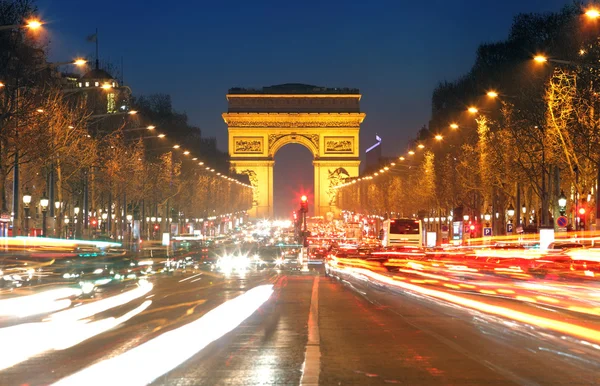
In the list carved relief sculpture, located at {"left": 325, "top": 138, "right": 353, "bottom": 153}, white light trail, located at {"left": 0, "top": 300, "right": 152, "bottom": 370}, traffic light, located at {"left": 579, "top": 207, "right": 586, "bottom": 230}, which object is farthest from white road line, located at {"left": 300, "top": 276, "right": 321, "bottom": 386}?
carved relief sculpture, located at {"left": 325, "top": 138, "right": 353, "bottom": 153}

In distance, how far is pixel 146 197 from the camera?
269 ft

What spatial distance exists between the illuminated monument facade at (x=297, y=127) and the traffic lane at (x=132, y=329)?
394ft

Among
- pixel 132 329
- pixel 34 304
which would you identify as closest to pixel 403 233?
pixel 34 304

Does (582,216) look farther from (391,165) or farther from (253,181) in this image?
(253,181)

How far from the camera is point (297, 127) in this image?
14950 cm

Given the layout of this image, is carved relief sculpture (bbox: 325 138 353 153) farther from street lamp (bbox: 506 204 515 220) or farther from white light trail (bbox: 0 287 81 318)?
white light trail (bbox: 0 287 81 318)

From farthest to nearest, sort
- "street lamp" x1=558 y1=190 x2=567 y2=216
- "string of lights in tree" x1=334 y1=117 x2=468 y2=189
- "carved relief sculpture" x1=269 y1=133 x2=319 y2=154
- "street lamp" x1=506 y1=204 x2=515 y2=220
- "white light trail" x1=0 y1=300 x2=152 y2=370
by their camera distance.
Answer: "carved relief sculpture" x1=269 y1=133 x2=319 y2=154, "string of lights in tree" x1=334 y1=117 x2=468 y2=189, "street lamp" x1=506 y1=204 x2=515 y2=220, "street lamp" x1=558 y1=190 x2=567 y2=216, "white light trail" x1=0 y1=300 x2=152 y2=370

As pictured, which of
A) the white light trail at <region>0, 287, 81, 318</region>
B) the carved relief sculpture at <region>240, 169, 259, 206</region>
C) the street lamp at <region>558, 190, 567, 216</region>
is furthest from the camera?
the carved relief sculpture at <region>240, 169, 259, 206</region>

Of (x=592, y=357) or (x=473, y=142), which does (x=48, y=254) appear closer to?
(x=592, y=357)

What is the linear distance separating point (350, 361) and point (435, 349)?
5.47ft

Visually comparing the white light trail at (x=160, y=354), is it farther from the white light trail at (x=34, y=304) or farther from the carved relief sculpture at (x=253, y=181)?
the carved relief sculpture at (x=253, y=181)

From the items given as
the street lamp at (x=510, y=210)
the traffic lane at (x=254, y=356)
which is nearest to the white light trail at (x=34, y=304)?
the traffic lane at (x=254, y=356)

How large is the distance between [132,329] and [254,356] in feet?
12.2

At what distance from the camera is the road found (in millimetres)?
10047
